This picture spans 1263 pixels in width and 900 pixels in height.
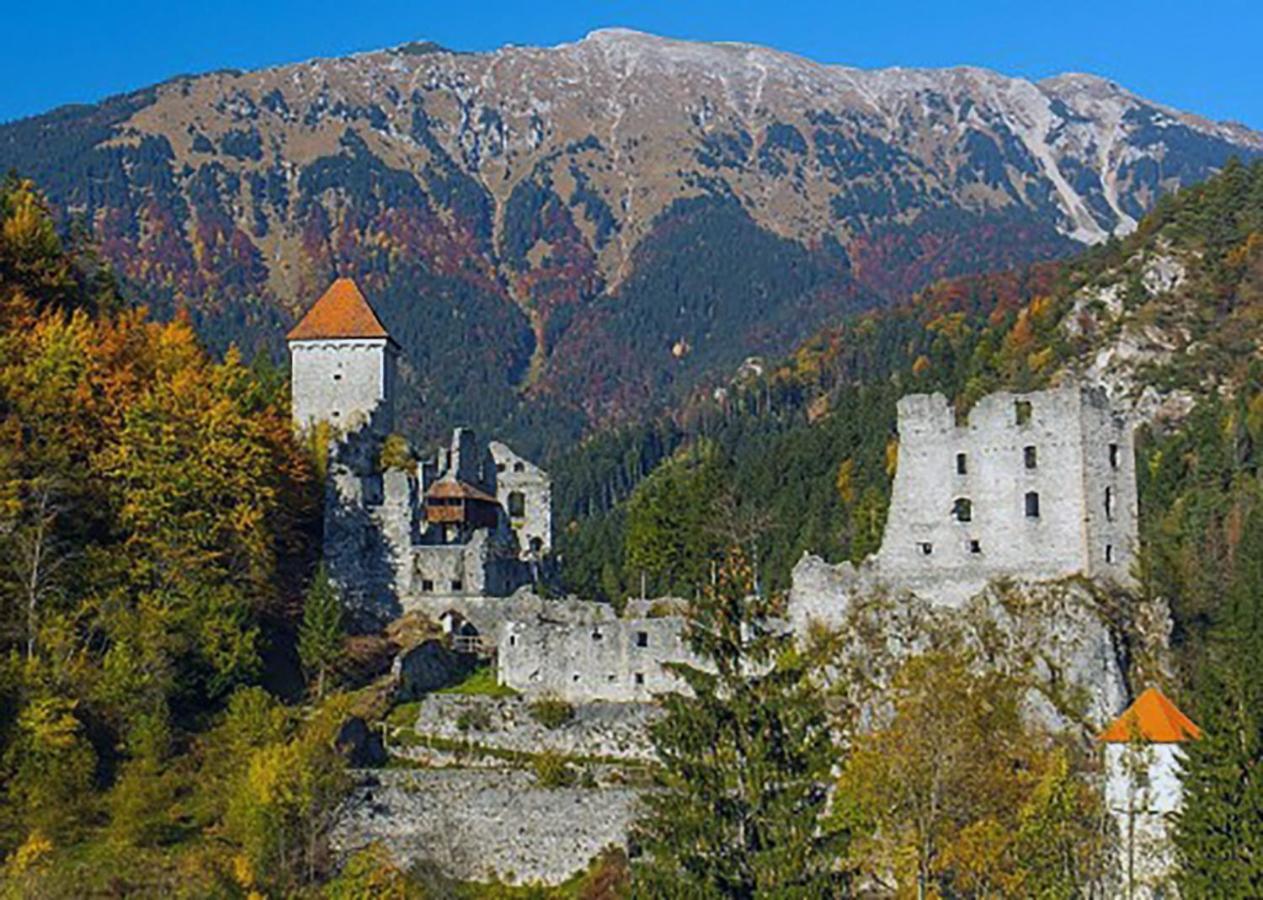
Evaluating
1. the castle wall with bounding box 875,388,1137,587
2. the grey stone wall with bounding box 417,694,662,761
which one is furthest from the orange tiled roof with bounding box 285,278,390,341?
the castle wall with bounding box 875,388,1137,587

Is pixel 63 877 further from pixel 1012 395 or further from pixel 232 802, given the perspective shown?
pixel 1012 395

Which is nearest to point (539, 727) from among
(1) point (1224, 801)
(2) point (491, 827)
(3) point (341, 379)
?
(2) point (491, 827)

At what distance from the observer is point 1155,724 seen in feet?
168

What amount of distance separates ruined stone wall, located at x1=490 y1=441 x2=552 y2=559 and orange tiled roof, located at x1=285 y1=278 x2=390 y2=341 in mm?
8003

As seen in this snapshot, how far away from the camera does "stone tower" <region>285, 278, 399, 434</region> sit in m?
78.8

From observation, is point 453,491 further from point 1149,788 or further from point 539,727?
point 1149,788

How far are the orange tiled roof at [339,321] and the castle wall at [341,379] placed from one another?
44cm

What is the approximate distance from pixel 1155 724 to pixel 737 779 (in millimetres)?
15579

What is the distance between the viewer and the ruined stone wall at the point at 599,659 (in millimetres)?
60031

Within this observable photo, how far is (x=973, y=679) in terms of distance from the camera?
2138 inches

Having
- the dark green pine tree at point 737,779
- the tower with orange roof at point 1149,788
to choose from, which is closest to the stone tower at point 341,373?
the dark green pine tree at point 737,779

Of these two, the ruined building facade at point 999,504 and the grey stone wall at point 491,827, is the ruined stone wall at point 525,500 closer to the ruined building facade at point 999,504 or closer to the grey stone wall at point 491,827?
the ruined building facade at point 999,504

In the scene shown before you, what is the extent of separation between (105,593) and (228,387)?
1253 centimetres

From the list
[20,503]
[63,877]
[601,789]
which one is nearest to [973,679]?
[601,789]
